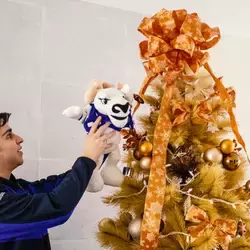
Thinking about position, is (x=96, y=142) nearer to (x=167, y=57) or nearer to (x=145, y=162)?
(x=145, y=162)

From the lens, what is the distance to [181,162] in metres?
1.17

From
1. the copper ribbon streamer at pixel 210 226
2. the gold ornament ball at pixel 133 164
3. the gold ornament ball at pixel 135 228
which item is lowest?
the gold ornament ball at pixel 135 228

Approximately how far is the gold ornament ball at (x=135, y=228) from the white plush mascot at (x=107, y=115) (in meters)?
0.12

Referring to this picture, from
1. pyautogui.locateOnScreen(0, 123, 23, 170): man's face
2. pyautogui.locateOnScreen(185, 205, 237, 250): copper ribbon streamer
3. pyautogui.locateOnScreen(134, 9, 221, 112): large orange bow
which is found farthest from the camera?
pyautogui.locateOnScreen(0, 123, 23, 170): man's face

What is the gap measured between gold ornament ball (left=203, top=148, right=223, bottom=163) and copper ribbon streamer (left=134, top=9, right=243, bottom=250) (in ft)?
0.26

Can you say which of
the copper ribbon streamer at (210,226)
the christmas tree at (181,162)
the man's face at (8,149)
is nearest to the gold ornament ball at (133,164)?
the christmas tree at (181,162)

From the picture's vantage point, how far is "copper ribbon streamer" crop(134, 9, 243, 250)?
1.12 metres

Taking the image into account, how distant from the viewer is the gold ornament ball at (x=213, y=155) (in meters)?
1.13

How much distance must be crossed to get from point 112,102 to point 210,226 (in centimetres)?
41

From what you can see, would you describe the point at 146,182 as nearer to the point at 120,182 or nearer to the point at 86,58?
the point at 120,182

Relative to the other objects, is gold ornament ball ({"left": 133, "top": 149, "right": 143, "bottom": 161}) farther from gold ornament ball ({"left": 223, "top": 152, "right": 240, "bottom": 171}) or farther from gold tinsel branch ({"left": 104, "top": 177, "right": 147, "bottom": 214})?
gold ornament ball ({"left": 223, "top": 152, "right": 240, "bottom": 171})

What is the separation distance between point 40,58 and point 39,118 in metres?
0.22

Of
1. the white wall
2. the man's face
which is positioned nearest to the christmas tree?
the man's face

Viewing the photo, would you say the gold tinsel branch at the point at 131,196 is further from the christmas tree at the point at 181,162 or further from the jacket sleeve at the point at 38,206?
the jacket sleeve at the point at 38,206
